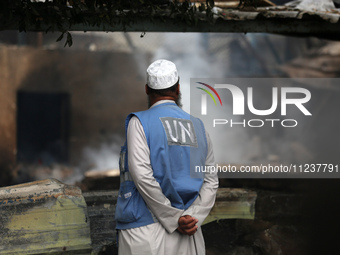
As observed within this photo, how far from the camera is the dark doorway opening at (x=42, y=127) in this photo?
18.4 ft

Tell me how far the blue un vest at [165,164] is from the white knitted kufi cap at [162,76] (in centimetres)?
12

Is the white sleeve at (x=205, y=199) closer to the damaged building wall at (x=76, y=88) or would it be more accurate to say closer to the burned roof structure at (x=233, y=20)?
the burned roof structure at (x=233, y=20)

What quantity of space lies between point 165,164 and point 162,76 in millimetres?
533

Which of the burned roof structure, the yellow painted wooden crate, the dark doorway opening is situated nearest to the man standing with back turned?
the yellow painted wooden crate

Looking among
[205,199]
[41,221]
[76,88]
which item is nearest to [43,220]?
[41,221]

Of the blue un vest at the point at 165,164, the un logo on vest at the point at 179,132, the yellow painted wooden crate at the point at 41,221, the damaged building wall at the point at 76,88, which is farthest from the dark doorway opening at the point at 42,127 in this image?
the un logo on vest at the point at 179,132

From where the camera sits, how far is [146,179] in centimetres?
275

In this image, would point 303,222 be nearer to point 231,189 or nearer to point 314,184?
point 314,184

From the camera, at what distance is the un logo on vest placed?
2.91 meters

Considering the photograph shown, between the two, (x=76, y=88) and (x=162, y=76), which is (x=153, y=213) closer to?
(x=162, y=76)

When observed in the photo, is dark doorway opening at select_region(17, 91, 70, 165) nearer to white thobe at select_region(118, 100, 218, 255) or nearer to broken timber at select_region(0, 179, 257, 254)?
broken timber at select_region(0, 179, 257, 254)

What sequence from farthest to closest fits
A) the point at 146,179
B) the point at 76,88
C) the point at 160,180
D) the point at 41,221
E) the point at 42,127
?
the point at 76,88 → the point at 42,127 → the point at 41,221 → the point at 160,180 → the point at 146,179

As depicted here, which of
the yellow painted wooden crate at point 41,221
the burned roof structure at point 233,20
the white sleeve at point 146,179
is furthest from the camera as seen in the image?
the burned roof structure at point 233,20

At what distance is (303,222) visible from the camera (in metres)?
6.05
